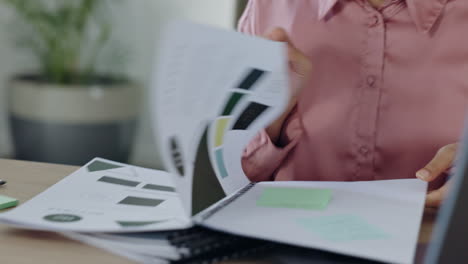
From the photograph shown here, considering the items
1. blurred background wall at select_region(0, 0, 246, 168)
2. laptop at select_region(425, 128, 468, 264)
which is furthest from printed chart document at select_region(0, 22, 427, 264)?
blurred background wall at select_region(0, 0, 246, 168)

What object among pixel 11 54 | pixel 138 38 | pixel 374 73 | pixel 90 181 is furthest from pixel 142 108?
pixel 90 181

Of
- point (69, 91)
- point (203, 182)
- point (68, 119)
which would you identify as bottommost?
point (68, 119)

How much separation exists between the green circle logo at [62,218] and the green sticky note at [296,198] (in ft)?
0.61

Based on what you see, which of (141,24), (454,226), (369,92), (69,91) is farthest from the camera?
(141,24)

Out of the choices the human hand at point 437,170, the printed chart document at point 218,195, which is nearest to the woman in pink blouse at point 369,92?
the human hand at point 437,170

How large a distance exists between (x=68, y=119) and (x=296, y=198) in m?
2.29

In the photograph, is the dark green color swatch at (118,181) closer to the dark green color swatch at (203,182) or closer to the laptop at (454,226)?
the dark green color swatch at (203,182)

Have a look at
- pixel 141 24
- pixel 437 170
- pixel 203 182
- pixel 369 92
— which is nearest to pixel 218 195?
pixel 203 182

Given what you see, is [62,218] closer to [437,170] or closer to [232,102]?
[232,102]

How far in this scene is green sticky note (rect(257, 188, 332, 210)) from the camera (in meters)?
0.70

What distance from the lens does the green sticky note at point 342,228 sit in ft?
2.02

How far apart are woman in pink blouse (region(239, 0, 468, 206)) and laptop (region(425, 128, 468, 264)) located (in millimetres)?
566

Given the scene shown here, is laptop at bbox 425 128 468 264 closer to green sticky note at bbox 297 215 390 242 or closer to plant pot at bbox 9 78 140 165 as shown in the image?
green sticky note at bbox 297 215 390 242

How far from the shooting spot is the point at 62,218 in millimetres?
668
